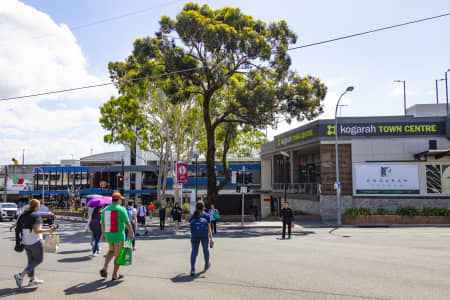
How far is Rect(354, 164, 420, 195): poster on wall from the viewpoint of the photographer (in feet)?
94.0

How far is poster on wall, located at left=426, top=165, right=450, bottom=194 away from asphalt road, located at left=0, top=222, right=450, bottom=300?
17.2 m

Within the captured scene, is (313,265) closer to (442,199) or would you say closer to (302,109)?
(302,109)

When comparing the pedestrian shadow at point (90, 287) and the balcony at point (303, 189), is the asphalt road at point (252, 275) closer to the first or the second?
the pedestrian shadow at point (90, 287)

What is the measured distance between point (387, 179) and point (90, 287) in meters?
25.9

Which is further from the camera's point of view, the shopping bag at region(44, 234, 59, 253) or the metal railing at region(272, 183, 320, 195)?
the metal railing at region(272, 183, 320, 195)

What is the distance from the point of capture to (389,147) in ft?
95.8

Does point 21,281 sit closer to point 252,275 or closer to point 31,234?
point 31,234

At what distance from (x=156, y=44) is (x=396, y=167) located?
1949cm

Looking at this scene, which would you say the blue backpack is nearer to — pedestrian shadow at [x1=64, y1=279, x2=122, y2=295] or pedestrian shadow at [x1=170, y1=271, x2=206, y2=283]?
pedestrian shadow at [x1=170, y1=271, x2=206, y2=283]

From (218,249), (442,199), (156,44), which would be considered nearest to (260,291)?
(218,249)

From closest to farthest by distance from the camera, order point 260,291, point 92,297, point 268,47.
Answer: point 92,297 < point 260,291 < point 268,47

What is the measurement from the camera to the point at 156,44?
2739 cm

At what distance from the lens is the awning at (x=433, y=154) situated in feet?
89.4

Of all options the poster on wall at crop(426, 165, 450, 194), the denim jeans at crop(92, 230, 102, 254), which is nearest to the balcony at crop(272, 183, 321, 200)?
the poster on wall at crop(426, 165, 450, 194)
